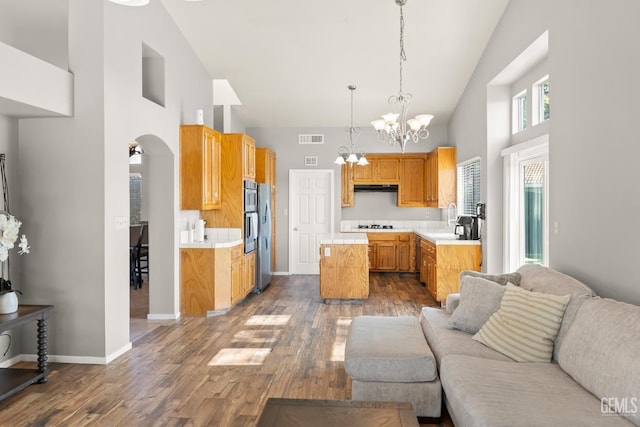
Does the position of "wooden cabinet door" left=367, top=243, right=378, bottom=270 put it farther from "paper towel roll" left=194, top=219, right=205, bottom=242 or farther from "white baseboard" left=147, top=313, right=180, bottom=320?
"white baseboard" left=147, top=313, right=180, bottom=320

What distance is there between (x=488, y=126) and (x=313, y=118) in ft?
11.3

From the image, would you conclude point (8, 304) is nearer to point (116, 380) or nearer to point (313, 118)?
point (116, 380)

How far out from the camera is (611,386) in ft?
6.76

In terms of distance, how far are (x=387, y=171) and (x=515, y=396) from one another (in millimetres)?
6807

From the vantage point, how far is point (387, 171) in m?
8.75

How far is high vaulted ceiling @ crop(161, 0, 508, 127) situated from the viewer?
5113 millimetres

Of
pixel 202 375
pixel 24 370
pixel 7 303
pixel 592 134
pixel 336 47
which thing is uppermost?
pixel 336 47

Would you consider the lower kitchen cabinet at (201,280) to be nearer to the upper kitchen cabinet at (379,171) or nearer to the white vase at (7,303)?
the white vase at (7,303)

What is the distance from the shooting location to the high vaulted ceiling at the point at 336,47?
16.8 ft

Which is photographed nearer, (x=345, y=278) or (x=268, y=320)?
(x=268, y=320)

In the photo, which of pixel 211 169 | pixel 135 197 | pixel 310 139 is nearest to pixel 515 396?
pixel 211 169

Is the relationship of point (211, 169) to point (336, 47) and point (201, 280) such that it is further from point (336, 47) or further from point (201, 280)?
point (336, 47)

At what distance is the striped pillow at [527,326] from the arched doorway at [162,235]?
369 centimetres

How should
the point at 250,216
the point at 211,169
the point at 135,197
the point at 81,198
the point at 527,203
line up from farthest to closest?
the point at 135,197
the point at 250,216
the point at 211,169
the point at 527,203
the point at 81,198
